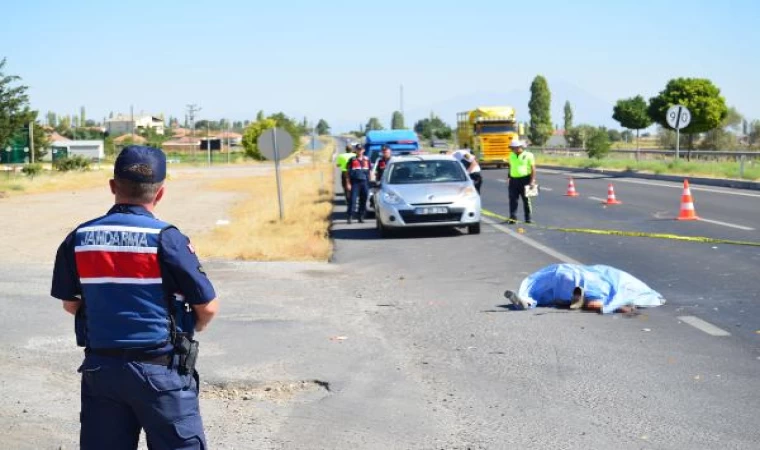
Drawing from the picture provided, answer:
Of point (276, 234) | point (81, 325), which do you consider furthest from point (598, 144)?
point (81, 325)

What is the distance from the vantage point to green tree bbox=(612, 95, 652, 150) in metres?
74.9

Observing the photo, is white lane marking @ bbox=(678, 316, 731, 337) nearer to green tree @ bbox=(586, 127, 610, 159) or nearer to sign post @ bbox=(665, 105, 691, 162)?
sign post @ bbox=(665, 105, 691, 162)

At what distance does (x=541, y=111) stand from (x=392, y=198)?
364 ft

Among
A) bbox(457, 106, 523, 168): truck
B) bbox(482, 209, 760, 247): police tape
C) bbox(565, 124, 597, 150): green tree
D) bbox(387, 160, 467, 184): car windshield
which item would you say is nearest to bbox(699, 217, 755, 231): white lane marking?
bbox(482, 209, 760, 247): police tape

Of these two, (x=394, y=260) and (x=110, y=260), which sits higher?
(x=110, y=260)

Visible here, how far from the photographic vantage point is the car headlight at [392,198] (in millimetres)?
18734

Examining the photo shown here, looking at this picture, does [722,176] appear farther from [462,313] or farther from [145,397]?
[145,397]

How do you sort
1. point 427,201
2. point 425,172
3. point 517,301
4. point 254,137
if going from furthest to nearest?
point 254,137, point 425,172, point 427,201, point 517,301

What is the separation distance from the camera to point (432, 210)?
18.5m

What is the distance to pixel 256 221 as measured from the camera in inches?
1003

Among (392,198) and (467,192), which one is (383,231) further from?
(467,192)

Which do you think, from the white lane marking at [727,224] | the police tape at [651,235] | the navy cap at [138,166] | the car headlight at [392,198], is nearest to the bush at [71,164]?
the car headlight at [392,198]

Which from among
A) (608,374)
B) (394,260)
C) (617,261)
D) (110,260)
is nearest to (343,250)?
(394,260)

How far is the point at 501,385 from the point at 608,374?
810 mm
